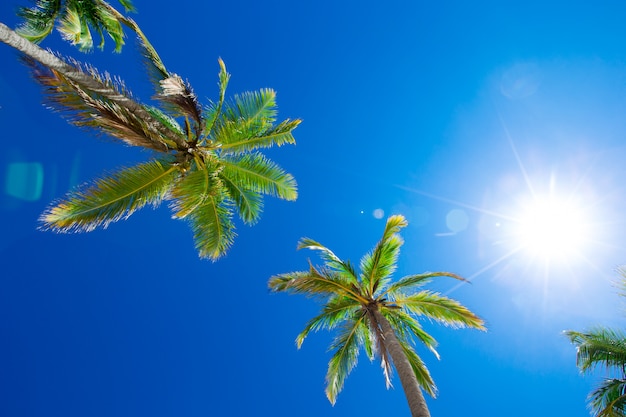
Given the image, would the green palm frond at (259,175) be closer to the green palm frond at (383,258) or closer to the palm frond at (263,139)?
the palm frond at (263,139)

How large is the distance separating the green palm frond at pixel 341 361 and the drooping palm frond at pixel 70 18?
1313 centimetres

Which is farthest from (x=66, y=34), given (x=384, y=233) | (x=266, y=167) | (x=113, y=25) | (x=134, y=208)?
(x=384, y=233)

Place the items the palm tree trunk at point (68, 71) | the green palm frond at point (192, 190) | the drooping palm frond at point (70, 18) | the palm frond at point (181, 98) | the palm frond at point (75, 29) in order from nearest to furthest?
the palm tree trunk at point (68, 71) < the palm frond at point (181, 98) < the green palm frond at point (192, 190) < the palm frond at point (75, 29) < the drooping palm frond at point (70, 18)

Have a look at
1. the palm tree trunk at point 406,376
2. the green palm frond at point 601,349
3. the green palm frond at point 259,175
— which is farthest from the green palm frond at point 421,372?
the green palm frond at point 259,175

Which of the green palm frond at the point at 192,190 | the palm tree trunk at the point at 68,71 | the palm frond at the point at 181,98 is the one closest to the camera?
the palm tree trunk at the point at 68,71

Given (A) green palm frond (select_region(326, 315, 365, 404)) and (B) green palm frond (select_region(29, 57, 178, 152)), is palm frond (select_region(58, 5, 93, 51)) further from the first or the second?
(A) green palm frond (select_region(326, 315, 365, 404))

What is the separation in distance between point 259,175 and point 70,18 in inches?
349

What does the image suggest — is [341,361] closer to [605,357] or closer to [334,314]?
[334,314]

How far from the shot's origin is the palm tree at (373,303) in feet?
37.2

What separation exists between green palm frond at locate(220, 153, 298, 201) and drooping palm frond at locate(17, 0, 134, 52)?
Answer: 6.53m

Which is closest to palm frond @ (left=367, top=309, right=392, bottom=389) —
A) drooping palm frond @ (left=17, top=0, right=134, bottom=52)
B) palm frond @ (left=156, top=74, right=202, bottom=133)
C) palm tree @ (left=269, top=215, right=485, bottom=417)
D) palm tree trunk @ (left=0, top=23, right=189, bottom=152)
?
palm tree @ (left=269, top=215, right=485, bottom=417)

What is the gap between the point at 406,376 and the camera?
9.45 m

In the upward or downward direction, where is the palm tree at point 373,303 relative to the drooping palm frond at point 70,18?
downward

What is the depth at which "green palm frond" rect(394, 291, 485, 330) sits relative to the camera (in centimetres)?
1111
